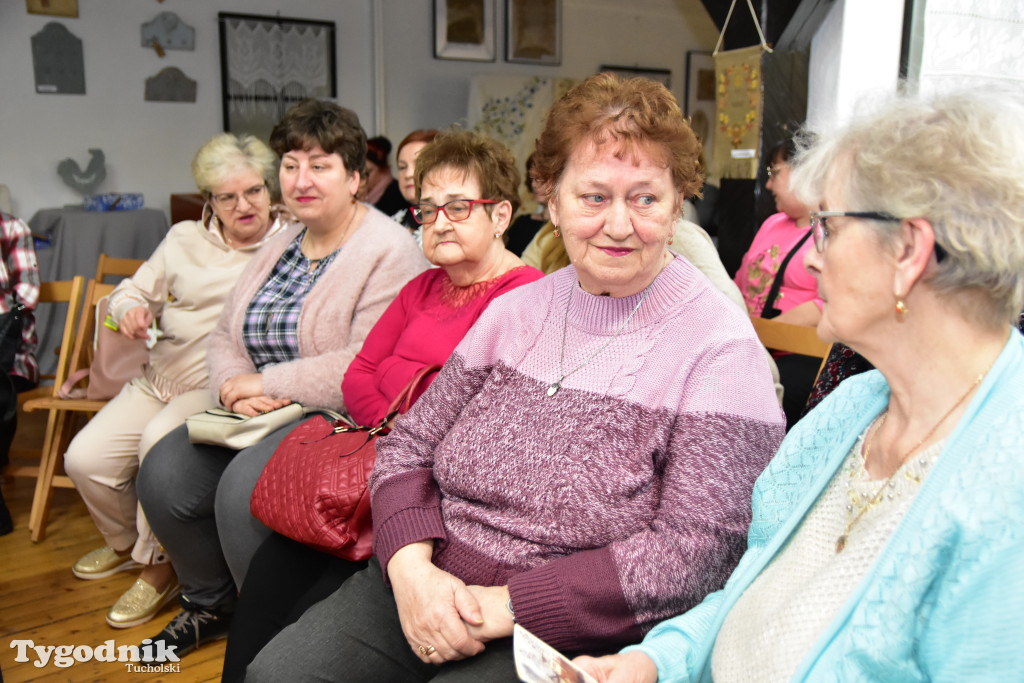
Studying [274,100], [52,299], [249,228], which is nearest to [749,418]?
[249,228]

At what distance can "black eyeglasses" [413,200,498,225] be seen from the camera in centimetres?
191

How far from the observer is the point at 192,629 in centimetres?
220

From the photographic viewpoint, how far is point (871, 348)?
92cm

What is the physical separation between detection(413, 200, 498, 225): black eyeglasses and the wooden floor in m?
1.33

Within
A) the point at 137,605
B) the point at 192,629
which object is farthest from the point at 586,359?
the point at 137,605

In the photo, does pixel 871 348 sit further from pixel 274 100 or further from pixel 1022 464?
pixel 274 100

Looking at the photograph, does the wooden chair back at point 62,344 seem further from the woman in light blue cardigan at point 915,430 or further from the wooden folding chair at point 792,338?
the woman in light blue cardigan at point 915,430

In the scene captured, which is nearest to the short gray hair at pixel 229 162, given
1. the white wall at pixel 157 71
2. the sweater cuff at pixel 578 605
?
the sweater cuff at pixel 578 605

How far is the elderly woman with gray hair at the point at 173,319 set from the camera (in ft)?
8.39

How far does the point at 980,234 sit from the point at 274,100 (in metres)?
5.73

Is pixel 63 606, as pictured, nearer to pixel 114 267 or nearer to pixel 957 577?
pixel 114 267

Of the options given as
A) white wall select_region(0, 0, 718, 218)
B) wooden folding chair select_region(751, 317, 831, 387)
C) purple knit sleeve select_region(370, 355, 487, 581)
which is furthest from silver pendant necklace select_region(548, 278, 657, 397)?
white wall select_region(0, 0, 718, 218)

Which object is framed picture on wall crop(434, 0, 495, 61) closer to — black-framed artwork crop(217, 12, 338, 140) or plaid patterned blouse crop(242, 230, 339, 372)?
black-framed artwork crop(217, 12, 338, 140)

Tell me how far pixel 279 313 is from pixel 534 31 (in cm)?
483
